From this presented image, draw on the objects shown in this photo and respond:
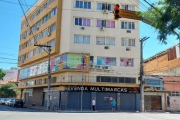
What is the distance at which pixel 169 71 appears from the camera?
39719mm

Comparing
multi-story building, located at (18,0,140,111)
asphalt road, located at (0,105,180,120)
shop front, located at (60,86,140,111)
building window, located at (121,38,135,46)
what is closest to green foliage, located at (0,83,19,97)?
multi-story building, located at (18,0,140,111)

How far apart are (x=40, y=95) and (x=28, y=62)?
7720 mm

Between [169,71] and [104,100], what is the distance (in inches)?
513

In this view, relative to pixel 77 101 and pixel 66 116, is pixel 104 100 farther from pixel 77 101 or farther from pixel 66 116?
pixel 66 116

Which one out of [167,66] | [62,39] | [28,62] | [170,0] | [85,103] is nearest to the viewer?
[170,0]

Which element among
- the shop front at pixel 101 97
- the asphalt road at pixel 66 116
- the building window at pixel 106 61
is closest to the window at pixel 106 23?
the building window at pixel 106 61

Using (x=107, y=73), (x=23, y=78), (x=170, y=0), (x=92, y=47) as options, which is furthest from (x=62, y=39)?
(x=170, y=0)

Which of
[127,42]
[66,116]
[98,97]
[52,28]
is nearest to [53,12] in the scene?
[52,28]

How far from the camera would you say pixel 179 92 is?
35875mm

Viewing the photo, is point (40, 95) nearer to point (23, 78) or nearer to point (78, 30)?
point (23, 78)

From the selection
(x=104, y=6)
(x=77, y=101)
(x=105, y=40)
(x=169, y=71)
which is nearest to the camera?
(x=77, y=101)

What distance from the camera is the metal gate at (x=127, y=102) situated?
1345 inches

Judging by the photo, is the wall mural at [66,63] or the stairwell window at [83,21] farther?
the stairwell window at [83,21]

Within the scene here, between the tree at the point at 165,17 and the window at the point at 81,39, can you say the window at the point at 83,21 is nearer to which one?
the window at the point at 81,39
